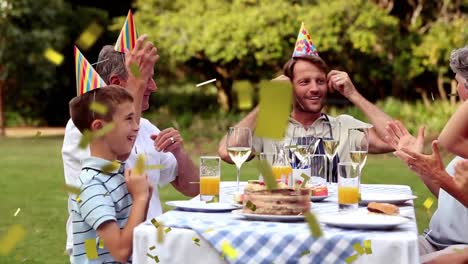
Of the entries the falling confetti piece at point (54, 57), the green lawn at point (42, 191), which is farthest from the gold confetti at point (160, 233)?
the green lawn at point (42, 191)

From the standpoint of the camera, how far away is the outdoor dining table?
3.12 meters

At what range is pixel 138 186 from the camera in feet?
12.0

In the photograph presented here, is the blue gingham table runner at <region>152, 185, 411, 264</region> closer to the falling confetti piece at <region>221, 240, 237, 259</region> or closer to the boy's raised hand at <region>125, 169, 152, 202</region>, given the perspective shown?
the falling confetti piece at <region>221, 240, 237, 259</region>

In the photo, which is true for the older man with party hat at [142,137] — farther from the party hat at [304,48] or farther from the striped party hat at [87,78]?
the party hat at [304,48]

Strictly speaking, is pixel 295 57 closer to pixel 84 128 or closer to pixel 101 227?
pixel 84 128

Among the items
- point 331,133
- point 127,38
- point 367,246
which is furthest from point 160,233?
point 331,133

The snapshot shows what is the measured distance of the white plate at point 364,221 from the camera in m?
3.25

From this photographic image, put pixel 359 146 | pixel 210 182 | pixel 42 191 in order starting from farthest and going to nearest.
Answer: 1. pixel 42 191
2. pixel 359 146
3. pixel 210 182

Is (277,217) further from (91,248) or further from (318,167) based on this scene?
(318,167)

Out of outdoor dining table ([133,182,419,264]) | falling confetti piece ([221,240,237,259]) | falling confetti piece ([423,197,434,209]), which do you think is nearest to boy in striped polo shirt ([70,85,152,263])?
outdoor dining table ([133,182,419,264])

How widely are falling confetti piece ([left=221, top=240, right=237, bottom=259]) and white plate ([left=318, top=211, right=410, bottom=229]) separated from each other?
1.24 feet

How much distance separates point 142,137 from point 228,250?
5.56 feet

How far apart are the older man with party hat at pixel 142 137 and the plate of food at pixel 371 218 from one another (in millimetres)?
1104

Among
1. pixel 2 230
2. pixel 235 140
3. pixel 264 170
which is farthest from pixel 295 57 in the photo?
pixel 2 230
